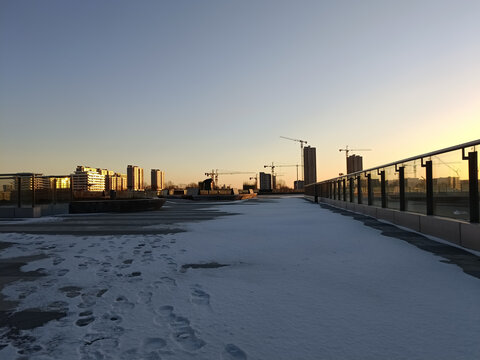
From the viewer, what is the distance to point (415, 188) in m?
8.63

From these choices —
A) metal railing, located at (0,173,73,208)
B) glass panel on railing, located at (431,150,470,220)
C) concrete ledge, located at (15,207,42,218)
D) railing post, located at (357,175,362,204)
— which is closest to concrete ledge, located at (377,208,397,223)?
glass panel on railing, located at (431,150,470,220)

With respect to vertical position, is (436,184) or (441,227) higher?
(436,184)

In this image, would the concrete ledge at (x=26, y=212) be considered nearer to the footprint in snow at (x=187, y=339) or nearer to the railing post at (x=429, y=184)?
the footprint in snow at (x=187, y=339)

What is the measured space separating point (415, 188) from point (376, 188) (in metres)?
3.91

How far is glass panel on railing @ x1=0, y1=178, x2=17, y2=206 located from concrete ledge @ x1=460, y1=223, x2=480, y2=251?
757 inches

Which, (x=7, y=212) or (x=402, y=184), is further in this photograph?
(x=7, y=212)

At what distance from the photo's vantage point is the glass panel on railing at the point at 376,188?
39.4 ft

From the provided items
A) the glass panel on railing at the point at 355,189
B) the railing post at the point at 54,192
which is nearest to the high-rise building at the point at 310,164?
the glass panel on railing at the point at 355,189

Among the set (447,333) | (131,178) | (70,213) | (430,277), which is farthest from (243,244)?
(131,178)

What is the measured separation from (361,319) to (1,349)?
10.4 ft

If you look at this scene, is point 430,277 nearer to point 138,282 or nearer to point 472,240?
point 472,240

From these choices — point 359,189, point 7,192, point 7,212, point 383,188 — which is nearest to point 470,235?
point 383,188

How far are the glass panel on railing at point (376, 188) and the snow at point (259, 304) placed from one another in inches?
→ 236

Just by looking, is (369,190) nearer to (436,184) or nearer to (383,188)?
(383,188)
